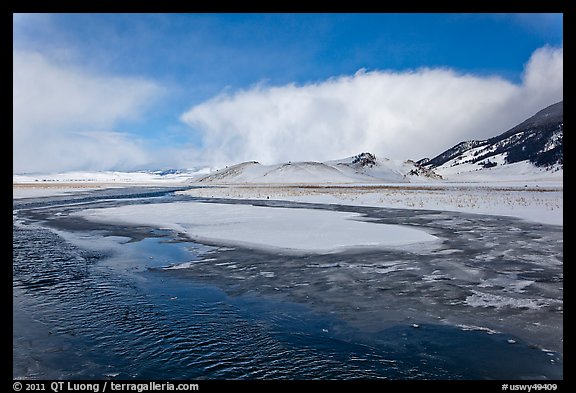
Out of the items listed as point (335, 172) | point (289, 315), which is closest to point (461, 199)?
point (289, 315)

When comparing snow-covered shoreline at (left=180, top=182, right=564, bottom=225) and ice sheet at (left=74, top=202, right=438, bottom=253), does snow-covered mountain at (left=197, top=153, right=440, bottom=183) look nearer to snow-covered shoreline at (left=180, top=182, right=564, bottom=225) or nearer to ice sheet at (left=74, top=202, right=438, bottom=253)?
snow-covered shoreline at (left=180, top=182, right=564, bottom=225)

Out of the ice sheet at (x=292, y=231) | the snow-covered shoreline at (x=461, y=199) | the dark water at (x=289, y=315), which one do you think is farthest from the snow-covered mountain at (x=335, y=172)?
the dark water at (x=289, y=315)

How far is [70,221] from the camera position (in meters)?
23.9

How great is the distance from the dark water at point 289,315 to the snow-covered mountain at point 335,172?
132033mm

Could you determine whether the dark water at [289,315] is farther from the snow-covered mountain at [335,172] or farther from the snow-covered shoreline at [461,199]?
the snow-covered mountain at [335,172]

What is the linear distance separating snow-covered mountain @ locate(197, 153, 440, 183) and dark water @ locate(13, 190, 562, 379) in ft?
433

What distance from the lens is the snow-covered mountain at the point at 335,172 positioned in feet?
489

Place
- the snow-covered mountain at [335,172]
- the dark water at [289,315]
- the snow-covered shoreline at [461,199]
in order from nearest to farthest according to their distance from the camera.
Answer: the dark water at [289,315]
the snow-covered shoreline at [461,199]
the snow-covered mountain at [335,172]

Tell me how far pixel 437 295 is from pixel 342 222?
12.8 m

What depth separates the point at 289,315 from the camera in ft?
24.6

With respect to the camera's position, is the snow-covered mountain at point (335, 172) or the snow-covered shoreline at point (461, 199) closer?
the snow-covered shoreline at point (461, 199)

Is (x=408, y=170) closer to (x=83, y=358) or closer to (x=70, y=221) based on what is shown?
(x=70, y=221)

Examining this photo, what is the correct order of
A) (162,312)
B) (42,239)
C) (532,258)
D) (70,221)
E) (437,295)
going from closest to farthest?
1. (162,312)
2. (437,295)
3. (532,258)
4. (42,239)
5. (70,221)

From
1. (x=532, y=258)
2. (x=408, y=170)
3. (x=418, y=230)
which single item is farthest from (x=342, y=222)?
(x=408, y=170)
